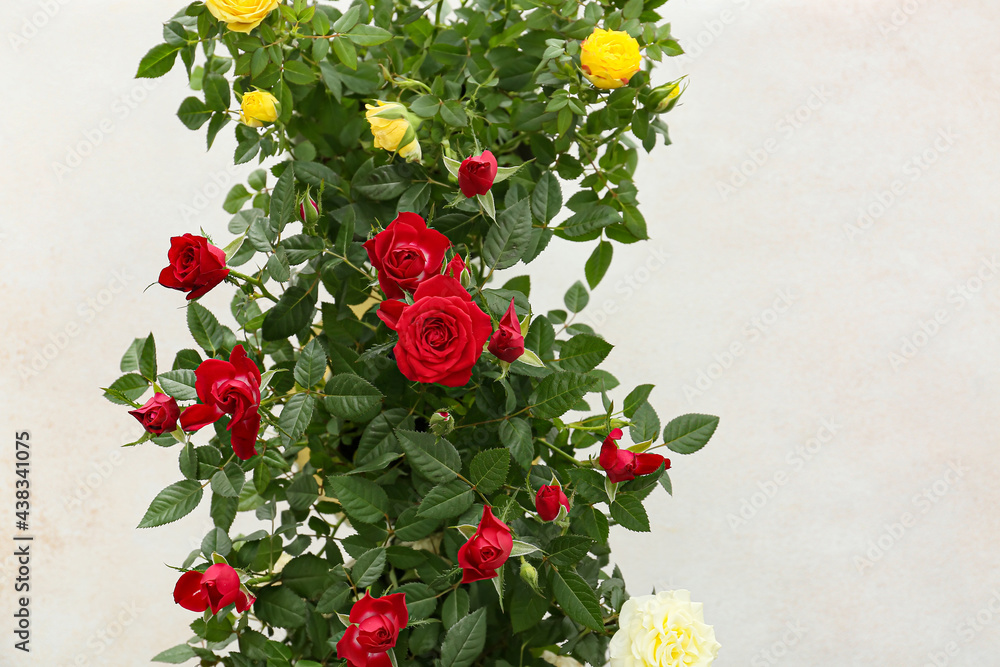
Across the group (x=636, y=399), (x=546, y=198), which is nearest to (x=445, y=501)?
(x=636, y=399)

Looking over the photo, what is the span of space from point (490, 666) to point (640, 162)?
124 cm

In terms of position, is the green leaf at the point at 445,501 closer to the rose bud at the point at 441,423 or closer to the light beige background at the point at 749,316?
the rose bud at the point at 441,423

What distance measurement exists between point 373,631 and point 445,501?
0.46 ft

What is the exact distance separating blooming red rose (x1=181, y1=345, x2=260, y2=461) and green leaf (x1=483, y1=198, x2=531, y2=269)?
0.28m

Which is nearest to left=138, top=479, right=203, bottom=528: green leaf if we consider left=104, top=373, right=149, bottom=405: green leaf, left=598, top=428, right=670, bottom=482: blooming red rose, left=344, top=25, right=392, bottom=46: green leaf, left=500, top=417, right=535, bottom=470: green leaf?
left=104, top=373, right=149, bottom=405: green leaf

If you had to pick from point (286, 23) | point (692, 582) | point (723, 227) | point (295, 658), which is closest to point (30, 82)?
point (286, 23)

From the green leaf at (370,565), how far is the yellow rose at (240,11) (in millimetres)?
584

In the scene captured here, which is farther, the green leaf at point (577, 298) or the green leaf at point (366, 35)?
the green leaf at point (577, 298)

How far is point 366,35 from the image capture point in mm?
868

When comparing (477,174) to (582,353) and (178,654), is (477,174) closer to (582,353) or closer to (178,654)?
(582,353)

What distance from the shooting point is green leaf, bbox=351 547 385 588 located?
0.75m

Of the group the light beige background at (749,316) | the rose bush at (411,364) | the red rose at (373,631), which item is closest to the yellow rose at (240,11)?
the rose bush at (411,364)

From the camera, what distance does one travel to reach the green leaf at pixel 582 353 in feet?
2.68

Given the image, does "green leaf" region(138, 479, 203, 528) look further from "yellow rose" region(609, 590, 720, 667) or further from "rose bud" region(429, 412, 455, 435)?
"yellow rose" region(609, 590, 720, 667)
